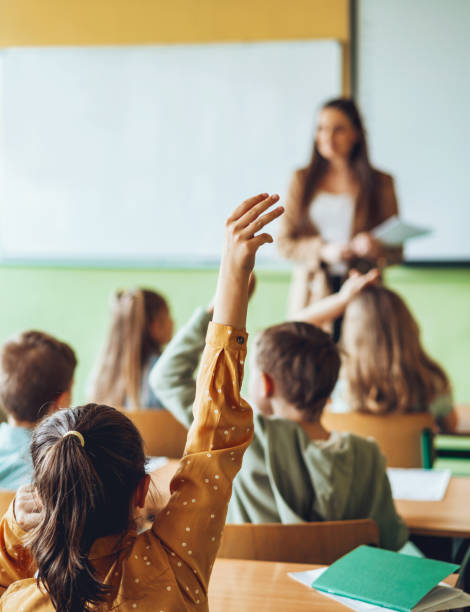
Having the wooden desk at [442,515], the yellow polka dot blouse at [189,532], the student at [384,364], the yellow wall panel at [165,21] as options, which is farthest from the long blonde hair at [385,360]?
the yellow wall panel at [165,21]

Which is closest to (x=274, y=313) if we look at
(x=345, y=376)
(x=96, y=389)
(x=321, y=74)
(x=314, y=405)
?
(x=321, y=74)

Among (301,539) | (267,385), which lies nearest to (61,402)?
(267,385)

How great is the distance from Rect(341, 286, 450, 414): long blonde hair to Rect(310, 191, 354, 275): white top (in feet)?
2.93

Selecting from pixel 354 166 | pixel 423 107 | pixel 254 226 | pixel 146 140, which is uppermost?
pixel 423 107

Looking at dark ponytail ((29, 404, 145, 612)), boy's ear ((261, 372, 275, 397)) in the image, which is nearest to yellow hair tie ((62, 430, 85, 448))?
dark ponytail ((29, 404, 145, 612))

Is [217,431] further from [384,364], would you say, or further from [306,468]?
[384,364]

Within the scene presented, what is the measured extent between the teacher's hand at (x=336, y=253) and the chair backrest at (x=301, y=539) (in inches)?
78.5

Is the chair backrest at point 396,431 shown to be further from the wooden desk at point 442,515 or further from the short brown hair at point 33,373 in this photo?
the short brown hair at point 33,373

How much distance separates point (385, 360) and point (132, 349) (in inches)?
40.5

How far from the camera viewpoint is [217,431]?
1069mm

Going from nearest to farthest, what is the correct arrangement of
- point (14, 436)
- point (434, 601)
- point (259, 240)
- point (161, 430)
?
point (259, 240)
point (434, 601)
point (14, 436)
point (161, 430)

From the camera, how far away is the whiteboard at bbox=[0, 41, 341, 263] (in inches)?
179

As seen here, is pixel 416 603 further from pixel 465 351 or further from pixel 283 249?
pixel 465 351

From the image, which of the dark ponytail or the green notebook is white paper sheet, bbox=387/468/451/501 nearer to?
the green notebook
